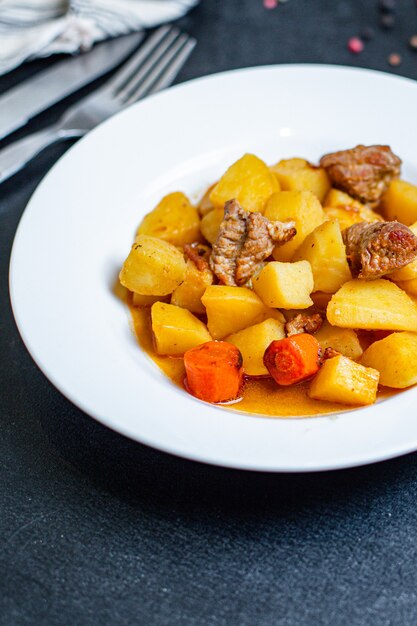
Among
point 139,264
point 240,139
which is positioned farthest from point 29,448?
point 240,139

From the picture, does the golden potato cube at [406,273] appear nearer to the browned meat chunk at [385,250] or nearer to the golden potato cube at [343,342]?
the browned meat chunk at [385,250]

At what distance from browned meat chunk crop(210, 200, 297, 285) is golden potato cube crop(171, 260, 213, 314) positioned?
53 millimetres

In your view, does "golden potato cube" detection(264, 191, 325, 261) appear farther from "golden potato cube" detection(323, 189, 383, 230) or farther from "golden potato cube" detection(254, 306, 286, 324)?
"golden potato cube" detection(254, 306, 286, 324)

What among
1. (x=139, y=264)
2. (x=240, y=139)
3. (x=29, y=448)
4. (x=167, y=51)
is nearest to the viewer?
(x=29, y=448)

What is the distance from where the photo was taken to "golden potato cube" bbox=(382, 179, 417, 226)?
2842 mm

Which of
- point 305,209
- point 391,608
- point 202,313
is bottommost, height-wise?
point 391,608

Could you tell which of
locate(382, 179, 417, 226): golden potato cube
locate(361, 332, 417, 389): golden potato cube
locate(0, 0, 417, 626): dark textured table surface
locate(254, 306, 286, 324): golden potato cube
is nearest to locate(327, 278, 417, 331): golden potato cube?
locate(361, 332, 417, 389): golden potato cube

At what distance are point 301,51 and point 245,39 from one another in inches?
12.4

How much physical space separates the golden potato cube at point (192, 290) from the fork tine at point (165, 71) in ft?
4.25

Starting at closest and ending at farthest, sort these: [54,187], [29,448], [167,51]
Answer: [29,448] → [54,187] → [167,51]

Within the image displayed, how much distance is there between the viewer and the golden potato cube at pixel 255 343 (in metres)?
2.39

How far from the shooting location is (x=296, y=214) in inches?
105

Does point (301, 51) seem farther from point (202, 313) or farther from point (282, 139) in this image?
point (202, 313)

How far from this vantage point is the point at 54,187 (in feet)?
9.27
